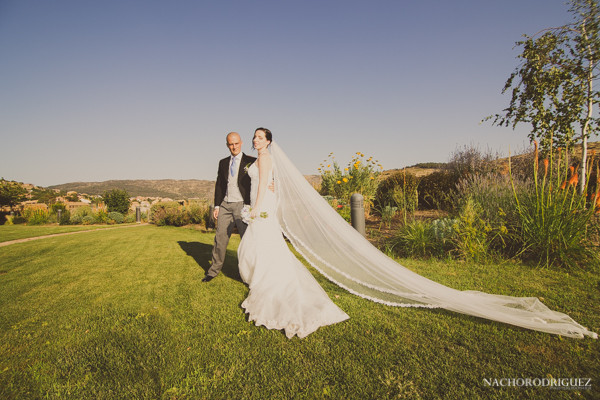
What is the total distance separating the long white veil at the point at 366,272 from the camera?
2873 millimetres

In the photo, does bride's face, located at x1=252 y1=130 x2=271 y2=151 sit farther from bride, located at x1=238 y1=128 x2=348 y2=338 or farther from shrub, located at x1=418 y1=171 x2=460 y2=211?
shrub, located at x1=418 y1=171 x2=460 y2=211

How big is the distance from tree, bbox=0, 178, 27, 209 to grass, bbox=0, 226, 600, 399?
19.8 meters

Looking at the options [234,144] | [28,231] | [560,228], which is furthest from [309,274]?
[28,231]

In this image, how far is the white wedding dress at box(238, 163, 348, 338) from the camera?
3.02 m

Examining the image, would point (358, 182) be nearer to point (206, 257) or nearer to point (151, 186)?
point (206, 257)

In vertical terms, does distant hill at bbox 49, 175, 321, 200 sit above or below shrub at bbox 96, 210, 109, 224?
above

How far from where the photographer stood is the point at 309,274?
382 cm

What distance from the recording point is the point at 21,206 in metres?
19.4

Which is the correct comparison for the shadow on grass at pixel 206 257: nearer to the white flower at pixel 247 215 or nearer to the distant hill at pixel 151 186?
the white flower at pixel 247 215

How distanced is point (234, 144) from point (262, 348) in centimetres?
331

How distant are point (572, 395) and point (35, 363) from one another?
172 inches

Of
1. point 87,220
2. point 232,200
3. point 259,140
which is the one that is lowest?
point 87,220

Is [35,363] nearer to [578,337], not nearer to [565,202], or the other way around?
[578,337]

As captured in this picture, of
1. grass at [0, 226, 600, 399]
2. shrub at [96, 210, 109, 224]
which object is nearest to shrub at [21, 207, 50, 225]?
shrub at [96, 210, 109, 224]
